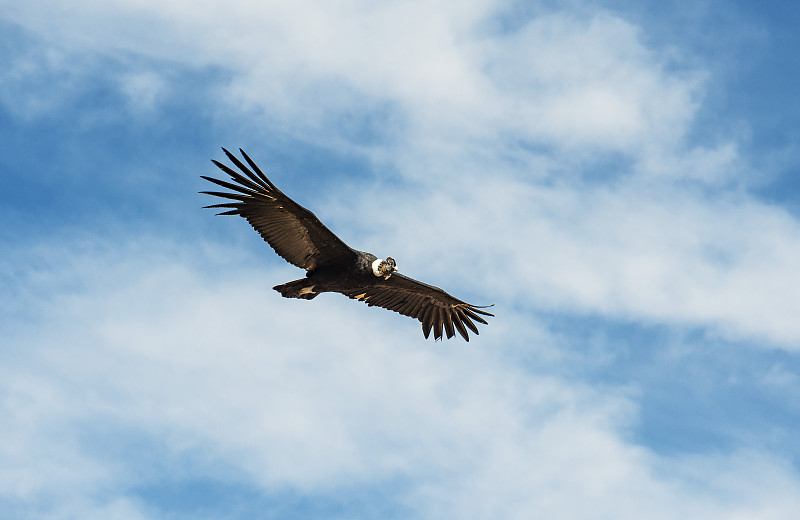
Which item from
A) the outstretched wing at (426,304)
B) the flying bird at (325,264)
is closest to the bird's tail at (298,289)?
the flying bird at (325,264)

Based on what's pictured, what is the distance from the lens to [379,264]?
22.9 meters

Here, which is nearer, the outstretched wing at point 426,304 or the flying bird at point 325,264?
the flying bird at point 325,264

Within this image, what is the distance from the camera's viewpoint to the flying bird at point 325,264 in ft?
69.4

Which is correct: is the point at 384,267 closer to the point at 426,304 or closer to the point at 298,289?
the point at 298,289

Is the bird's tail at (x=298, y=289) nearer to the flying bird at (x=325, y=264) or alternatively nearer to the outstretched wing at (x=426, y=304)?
the flying bird at (x=325, y=264)

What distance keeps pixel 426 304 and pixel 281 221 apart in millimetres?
5973

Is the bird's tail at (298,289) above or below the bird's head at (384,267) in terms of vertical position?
below

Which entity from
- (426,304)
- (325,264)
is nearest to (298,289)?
(325,264)

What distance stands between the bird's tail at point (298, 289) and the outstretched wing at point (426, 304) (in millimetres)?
2249

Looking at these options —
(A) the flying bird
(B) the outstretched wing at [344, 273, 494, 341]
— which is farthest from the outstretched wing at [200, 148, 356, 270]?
(B) the outstretched wing at [344, 273, 494, 341]

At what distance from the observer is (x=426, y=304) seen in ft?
84.8

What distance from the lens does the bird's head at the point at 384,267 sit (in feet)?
74.9

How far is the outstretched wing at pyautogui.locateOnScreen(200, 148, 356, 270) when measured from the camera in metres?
20.9

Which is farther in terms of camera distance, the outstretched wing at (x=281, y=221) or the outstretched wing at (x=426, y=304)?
the outstretched wing at (x=426, y=304)
